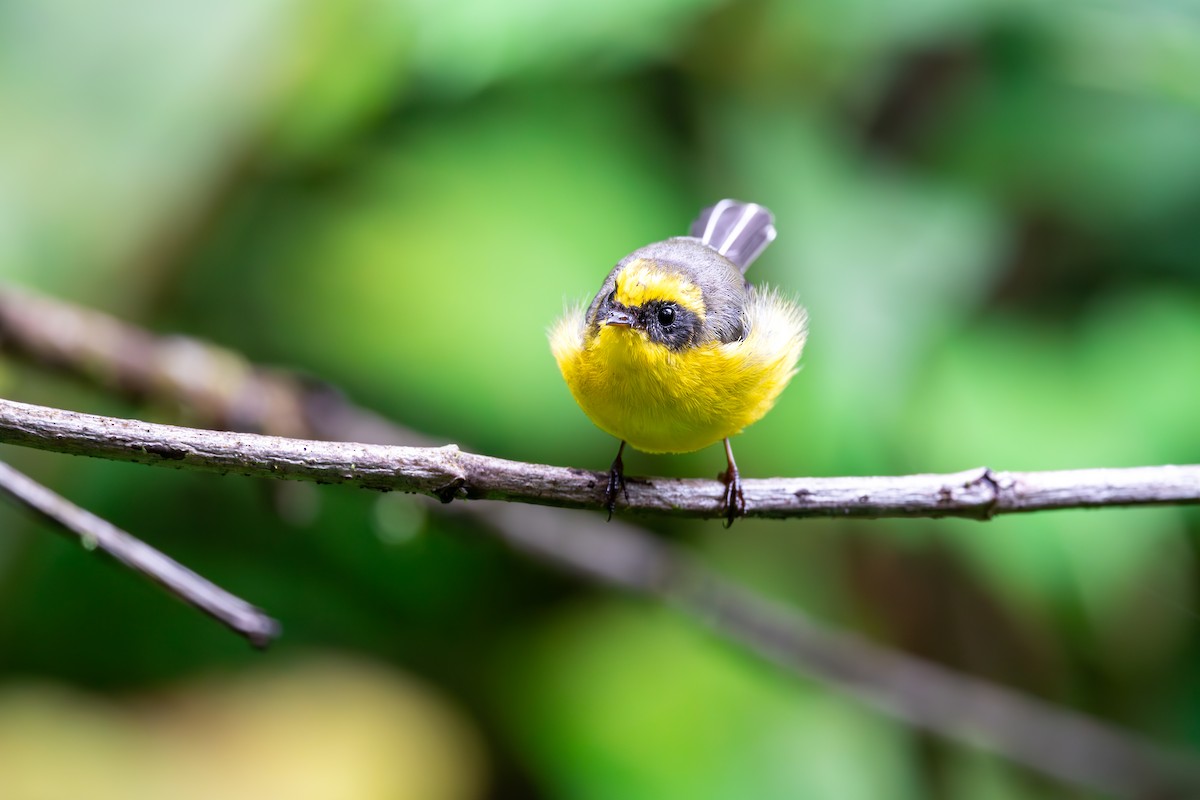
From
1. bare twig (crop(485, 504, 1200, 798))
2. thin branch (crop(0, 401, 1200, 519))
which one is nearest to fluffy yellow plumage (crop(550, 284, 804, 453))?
thin branch (crop(0, 401, 1200, 519))

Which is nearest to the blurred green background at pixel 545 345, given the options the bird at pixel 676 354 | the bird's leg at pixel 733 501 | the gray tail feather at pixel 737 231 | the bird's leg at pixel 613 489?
the gray tail feather at pixel 737 231

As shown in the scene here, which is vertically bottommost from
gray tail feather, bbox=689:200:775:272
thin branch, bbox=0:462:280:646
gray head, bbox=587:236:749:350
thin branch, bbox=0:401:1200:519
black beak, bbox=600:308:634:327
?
thin branch, bbox=0:462:280:646

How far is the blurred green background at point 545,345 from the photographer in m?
3.30

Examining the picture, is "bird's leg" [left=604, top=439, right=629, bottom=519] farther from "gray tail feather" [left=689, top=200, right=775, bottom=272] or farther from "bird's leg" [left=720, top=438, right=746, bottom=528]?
"gray tail feather" [left=689, top=200, right=775, bottom=272]

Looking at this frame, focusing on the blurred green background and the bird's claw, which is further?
the blurred green background

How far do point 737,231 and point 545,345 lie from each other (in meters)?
0.98

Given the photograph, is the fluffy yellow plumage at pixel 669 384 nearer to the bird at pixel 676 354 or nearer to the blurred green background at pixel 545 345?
the bird at pixel 676 354

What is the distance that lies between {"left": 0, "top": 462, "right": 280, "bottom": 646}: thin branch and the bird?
0.69 meters

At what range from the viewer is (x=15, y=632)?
337 centimetres

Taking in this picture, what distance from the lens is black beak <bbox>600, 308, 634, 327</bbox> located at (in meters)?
2.22

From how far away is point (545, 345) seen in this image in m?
3.61

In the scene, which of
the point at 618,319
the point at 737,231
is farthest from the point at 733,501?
the point at 737,231

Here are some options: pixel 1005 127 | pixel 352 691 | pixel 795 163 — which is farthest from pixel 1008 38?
pixel 352 691

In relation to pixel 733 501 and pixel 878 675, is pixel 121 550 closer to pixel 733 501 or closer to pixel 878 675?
pixel 733 501
